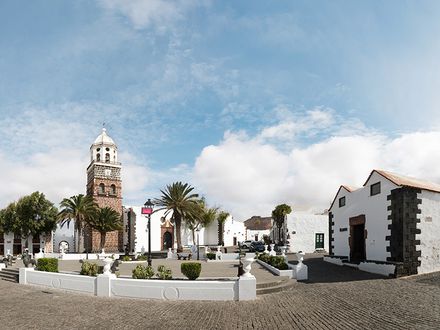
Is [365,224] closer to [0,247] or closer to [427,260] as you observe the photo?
[427,260]

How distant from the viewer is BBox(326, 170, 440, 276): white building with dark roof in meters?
16.4

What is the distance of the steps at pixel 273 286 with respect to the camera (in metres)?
13.7

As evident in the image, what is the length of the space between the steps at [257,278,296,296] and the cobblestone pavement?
333mm

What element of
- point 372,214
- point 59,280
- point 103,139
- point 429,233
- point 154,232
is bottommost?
point 154,232

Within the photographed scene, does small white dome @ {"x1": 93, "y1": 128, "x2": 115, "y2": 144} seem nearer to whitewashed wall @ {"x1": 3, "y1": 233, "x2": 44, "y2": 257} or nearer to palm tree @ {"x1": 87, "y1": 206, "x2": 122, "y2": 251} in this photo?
palm tree @ {"x1": 87, "y1": 206, "x2": 122, "y2": 251}

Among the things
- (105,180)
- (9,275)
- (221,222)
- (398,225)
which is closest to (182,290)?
(398,225)

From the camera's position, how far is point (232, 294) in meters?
12.2

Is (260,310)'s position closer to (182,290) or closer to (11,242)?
(182,290)

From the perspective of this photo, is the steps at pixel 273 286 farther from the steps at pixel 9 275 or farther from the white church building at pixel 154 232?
the white church building at pixel 154 232

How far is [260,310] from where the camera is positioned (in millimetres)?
10883

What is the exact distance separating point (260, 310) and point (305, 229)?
2872 centimetres

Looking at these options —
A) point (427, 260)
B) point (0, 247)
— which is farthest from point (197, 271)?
point (0, 247)

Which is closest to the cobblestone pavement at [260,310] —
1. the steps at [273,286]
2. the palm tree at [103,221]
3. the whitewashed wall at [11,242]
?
the steps at [273,286]

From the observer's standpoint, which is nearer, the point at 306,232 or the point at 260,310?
the point at 260,310
